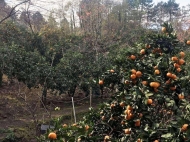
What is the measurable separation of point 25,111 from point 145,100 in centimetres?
680

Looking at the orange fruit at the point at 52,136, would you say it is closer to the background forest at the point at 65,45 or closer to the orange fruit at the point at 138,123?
the orange fruit at the point at 138,123

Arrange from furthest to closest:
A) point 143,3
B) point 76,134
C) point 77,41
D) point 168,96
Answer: point 143,3
point 77,41
point 168,96
point 76,134

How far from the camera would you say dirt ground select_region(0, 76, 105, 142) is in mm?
5934

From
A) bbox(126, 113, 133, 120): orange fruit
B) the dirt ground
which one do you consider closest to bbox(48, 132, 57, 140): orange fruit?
bbox(126, 113, 133, 120): orange fruit

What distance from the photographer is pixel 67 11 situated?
1595 centimetres

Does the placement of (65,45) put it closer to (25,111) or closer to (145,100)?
(25,111)

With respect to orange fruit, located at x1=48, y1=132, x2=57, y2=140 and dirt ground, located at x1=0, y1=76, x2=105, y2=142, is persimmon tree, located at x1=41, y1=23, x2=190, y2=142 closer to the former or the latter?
orange fruit, located at x1=48, y1=132, x2=57, y2=140

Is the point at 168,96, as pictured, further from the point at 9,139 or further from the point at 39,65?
the point at 39,65

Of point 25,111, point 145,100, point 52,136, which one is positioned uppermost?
point 145,100

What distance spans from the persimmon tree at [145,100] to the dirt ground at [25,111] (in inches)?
118

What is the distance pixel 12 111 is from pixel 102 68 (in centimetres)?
350

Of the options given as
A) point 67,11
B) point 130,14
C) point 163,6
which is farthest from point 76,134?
point 163,6

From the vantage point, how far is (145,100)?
1.99 m

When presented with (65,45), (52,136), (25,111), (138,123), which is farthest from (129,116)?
(65,45)
